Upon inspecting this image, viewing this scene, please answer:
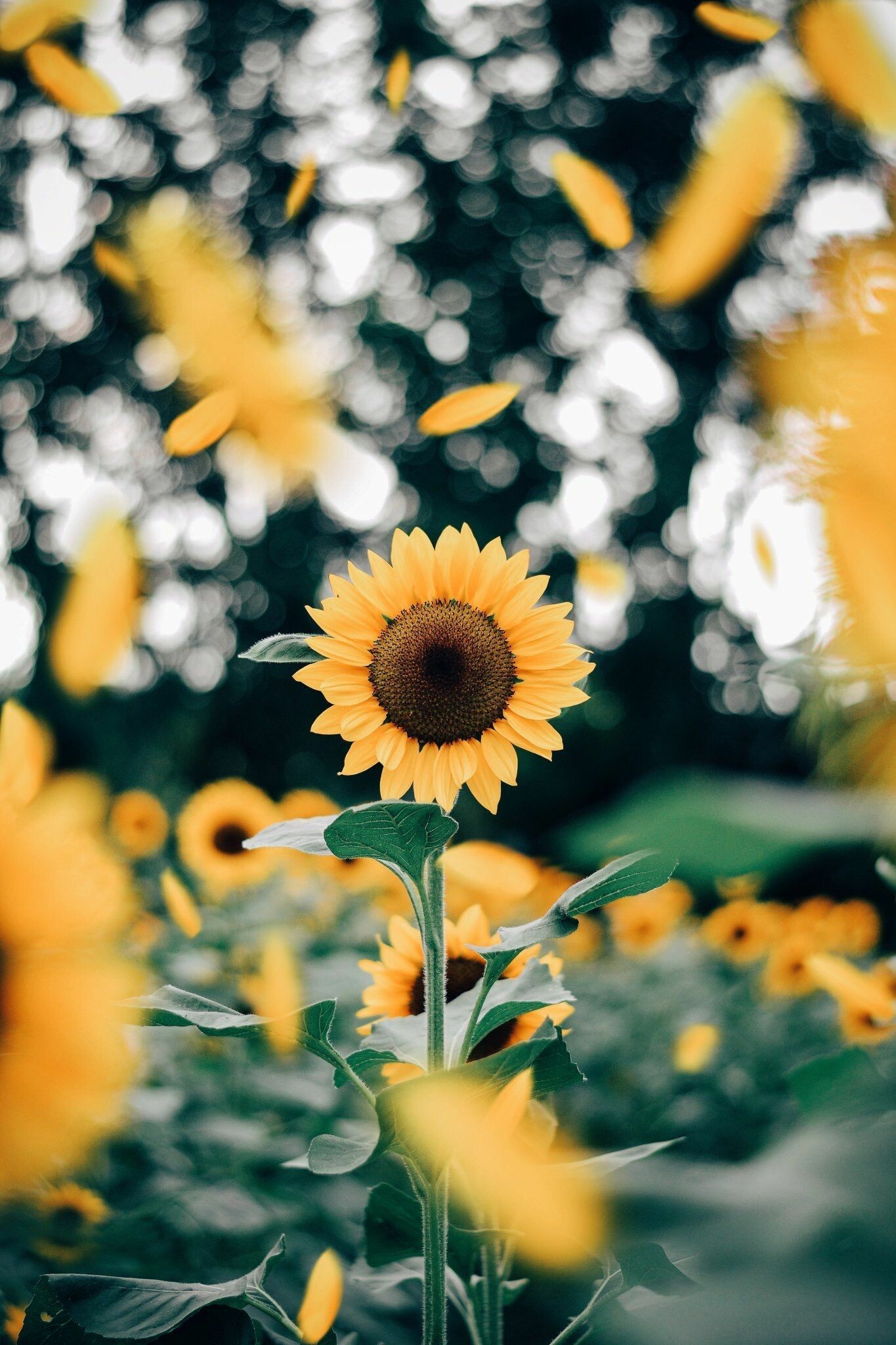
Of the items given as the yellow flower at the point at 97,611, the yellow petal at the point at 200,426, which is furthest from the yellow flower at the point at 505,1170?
the yellow flower at the point at 97,611

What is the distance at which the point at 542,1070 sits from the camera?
550 mm

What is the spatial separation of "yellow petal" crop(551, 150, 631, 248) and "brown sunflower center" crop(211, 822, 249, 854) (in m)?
1.75

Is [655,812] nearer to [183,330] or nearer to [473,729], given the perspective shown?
[473,729]

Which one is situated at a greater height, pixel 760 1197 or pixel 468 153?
pixel 760 1197

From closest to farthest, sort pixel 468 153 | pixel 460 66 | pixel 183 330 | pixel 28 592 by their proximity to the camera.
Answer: pixel 183 330 → pixel 28 592 → pixel 460 66 → pixel 468 153

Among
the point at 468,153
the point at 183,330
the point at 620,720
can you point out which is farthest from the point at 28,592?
the point at 468,153

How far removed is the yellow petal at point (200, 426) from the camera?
0.86 metres

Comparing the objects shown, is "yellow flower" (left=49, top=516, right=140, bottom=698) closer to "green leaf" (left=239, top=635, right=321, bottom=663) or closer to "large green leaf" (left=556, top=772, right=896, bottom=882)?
"green leaf" (left=239, top=635, right=321, bottom=663)

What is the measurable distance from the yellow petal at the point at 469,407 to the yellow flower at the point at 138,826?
2.50m

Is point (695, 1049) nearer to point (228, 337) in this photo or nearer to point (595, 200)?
point (595, 200)

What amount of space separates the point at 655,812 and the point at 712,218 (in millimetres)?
2852

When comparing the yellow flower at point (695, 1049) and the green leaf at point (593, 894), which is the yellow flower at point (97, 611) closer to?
the yellow flower at point (695, 1049)

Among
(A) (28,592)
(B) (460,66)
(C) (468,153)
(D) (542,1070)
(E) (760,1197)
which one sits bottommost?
(A) (28,592)

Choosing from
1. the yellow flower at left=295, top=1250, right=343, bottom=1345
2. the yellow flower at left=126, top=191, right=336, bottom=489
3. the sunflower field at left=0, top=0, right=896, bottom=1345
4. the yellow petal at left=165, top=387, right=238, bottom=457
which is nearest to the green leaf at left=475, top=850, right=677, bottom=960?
the sunflower field at left=0, top=0, right=896, bottom=1345
